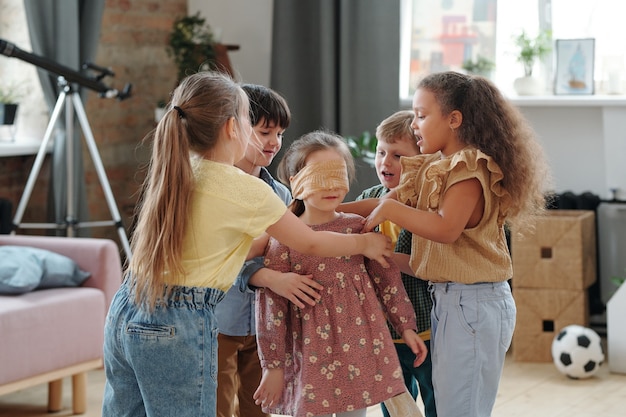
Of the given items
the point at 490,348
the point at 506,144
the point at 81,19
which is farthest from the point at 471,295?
the point at 81,19

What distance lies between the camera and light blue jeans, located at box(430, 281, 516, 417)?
195cm

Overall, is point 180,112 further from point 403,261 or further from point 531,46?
point 531,46

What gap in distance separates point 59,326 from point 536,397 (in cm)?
177

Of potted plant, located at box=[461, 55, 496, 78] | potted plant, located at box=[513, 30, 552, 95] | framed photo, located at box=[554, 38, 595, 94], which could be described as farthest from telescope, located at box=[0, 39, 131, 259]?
framed photo, located at box=[554, 38, 595, 94]

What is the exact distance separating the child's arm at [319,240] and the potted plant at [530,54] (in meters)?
2.77

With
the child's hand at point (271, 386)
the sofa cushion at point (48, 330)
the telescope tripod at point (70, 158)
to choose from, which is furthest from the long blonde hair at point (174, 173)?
the telescope tripod at point (70, 158)

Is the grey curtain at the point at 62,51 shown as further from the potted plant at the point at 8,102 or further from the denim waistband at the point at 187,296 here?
the denim waistband at the point at 187,296

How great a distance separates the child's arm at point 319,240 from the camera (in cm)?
186

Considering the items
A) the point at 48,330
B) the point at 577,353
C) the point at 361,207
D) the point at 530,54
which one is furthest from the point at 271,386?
the point at 530,54

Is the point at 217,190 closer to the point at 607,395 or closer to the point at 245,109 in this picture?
the point at 245,109

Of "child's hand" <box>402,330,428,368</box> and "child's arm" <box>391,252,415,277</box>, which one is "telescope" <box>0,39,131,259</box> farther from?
"child's hand" <box>402,330,428,368</box>

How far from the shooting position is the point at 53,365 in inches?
127

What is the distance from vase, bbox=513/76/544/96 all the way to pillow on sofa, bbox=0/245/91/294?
224 centimetres

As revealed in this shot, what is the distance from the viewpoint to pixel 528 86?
4.48 meters
